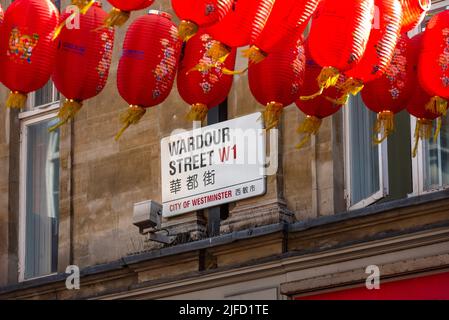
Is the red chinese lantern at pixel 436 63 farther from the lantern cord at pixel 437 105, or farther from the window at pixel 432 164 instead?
the window at pixel 432 164

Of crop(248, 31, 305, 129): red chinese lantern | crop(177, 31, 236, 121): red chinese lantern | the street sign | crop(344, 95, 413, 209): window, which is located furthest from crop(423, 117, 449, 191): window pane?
crop(177, 31, 236, 121): red chinese lantern

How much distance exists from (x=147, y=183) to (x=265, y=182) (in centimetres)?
193

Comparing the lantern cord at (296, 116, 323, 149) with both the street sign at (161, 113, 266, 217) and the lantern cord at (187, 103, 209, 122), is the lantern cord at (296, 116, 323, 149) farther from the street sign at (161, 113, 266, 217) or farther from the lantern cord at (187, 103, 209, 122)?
the street sign at (161, 113, 266, 217)

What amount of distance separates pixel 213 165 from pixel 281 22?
6215 mm

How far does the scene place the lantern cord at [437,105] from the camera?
13.7 m

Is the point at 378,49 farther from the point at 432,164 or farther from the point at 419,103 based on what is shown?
the point at 432,164

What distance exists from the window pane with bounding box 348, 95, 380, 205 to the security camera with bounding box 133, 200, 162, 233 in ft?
7.64

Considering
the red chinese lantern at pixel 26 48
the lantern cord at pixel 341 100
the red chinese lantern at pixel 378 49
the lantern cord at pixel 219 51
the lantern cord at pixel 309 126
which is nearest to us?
the lantern cord at pixel 219 51

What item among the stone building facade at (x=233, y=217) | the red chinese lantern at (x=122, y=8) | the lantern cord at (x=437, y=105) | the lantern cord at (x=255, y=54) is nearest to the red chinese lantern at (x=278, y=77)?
the lantern cord at (x=255, y=54)

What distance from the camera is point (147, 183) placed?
65.1ft

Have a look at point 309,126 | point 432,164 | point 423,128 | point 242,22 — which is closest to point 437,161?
point 432,164

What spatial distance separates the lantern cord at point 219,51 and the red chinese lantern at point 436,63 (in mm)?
1712

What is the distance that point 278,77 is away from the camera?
44.5 feet
